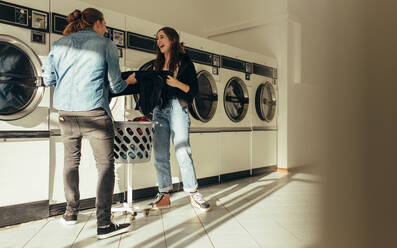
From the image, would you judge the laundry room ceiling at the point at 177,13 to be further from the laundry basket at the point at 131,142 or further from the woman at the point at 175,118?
the laundry basket at the point at 131,142

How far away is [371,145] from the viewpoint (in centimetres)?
25

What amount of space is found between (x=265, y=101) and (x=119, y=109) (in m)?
2.70

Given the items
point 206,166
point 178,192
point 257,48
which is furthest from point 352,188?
point 257,48

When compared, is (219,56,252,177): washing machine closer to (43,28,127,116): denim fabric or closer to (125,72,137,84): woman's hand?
(125,72,137,84): woman's hand

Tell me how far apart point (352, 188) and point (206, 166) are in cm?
345

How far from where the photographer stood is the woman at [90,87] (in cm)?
182

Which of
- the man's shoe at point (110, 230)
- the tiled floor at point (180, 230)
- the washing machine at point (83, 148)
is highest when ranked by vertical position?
the washing machine at point (83, 148)

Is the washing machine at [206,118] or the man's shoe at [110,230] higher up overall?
the washing machine at [206,118]

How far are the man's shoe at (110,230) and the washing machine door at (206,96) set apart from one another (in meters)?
1.88

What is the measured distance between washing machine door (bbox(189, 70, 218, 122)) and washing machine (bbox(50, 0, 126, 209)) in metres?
1.12

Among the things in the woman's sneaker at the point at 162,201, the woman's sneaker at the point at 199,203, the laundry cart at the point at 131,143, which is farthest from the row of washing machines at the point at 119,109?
the woman's sneaker at the point at 199,203

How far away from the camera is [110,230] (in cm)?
188

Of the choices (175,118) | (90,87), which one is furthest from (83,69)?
(175,118)

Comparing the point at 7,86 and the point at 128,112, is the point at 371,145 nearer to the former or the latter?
the point at 7,86
